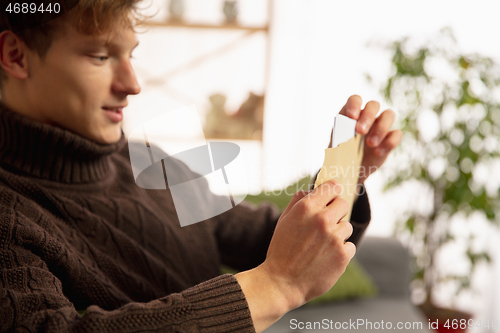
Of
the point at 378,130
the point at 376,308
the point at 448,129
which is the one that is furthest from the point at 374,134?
the point at 448,129

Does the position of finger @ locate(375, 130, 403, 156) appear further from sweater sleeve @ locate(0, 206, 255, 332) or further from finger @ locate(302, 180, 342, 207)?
sweater sleeve @ locate(0, 206, 255, 332)

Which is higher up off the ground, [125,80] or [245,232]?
[125,80]

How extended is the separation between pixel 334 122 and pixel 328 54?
136 cm

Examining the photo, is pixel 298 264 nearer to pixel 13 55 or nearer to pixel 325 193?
pixel 325 193

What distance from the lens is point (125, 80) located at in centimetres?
36

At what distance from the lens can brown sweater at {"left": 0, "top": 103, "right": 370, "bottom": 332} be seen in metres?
0.36

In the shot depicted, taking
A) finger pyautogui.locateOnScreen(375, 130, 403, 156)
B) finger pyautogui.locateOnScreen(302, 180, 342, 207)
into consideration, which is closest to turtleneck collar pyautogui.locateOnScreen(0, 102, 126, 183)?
finger pyautogui.locateOnScreen(302, 180, 342, 207)

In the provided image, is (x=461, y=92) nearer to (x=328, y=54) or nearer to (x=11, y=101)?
(x=328, y=54)

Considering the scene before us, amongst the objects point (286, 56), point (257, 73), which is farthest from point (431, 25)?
point (257, 73)

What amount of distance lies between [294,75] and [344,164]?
53 centimetres

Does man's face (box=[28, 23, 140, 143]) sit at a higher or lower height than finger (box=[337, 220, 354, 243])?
higher

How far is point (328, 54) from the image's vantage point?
1.67 metres

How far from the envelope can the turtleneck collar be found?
0.72 feet

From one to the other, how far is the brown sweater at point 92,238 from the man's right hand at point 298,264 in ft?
0.06
